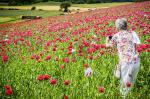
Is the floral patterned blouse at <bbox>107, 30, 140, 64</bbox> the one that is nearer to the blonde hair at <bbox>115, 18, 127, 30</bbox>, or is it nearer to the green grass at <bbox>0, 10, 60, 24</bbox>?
A: the blonde hair at <bbox>115, 18, 127, 30</bbox>

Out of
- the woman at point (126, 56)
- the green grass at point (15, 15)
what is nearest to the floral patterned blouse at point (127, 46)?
the woman at point (126, 56)

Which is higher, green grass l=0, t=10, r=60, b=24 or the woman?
the woman

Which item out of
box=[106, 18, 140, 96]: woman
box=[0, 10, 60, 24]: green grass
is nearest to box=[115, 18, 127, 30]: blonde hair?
box=[106, 18, 140, 96]: woman

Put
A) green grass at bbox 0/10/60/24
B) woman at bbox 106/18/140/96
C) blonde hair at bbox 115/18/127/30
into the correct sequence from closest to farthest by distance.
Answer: woman at bbox 106/18/140/96, blonde hair at bbox 115/18/127/30, green grass at bbox 0/10/60/24

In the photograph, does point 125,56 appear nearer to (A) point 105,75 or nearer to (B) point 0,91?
(A) point 105,75

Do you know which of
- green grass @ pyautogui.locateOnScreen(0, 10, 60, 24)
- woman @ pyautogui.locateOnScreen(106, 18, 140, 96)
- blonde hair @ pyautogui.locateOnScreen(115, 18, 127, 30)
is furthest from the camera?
green grass @ pyautogui.locateOnScreen(0, 10, 60, 24)

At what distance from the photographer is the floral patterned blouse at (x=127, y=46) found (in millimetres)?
5735

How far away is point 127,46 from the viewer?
19.4ft

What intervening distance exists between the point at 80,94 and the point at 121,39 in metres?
1.38

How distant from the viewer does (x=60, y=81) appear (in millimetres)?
6652

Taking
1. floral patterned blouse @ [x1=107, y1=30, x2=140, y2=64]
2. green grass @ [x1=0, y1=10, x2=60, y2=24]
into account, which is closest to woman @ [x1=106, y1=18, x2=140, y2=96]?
floral patterned blouse @ [x1=107, y1=30, x2=140, y2=64]

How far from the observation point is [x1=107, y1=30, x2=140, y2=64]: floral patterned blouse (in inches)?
226

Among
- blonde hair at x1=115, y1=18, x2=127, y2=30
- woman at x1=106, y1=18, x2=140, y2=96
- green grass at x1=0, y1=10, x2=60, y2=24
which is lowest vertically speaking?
green grass at x1=0, y1=10, x2=60, y2=24

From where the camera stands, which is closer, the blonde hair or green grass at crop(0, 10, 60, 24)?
the blonde hair
